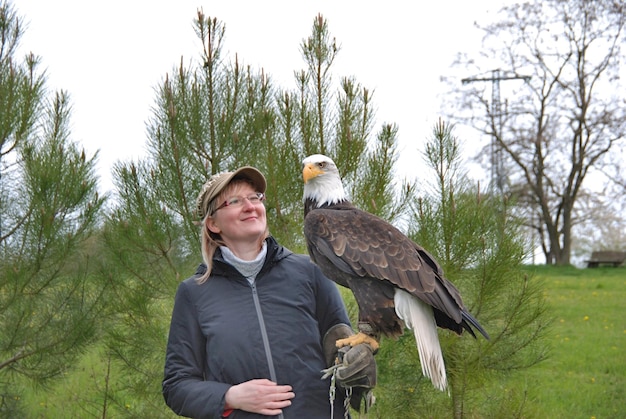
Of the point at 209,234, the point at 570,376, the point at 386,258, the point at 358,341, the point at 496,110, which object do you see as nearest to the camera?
the point at 358,341

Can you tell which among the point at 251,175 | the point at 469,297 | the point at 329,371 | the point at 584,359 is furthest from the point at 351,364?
the point at 584,359

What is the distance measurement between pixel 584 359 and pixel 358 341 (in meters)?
6.64


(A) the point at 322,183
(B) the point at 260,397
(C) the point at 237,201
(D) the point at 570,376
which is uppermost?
(A) the point at 322,183

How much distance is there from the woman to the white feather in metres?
0.25

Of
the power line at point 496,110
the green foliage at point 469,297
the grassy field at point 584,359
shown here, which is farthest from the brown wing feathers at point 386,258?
the power line at point 496,110

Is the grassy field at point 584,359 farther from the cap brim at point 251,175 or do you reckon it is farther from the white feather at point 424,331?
the cap brim at point 251,175

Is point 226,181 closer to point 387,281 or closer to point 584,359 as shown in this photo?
point 387,281

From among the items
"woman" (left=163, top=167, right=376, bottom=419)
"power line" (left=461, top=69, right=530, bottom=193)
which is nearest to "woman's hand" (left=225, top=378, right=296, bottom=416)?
"woman" (left=163, top=167, right=376, bottom=419)

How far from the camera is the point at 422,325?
2588 mm

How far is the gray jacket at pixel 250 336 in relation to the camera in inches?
90.0

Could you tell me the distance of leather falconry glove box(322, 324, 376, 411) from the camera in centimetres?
229

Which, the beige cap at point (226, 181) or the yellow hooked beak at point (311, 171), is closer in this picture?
the beige cap at point (226, 181)

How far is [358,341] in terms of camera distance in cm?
241

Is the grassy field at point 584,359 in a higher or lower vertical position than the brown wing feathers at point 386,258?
lower
